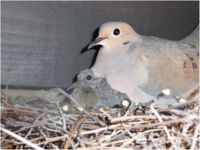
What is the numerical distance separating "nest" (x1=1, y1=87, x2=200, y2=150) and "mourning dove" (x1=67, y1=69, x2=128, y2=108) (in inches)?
14.8

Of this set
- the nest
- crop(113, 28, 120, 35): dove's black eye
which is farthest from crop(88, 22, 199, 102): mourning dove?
the nest

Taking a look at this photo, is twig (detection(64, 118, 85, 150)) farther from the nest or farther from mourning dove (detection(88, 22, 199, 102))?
mourning dove (detection(88, 22, 199, 102))

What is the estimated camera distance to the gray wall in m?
1.76

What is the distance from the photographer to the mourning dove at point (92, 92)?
184 cm

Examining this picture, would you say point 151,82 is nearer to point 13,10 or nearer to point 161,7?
point 161,7

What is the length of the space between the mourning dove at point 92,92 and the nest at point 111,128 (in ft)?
1.24

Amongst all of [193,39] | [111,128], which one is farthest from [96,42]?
[111,128]

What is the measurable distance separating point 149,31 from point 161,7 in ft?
0.36

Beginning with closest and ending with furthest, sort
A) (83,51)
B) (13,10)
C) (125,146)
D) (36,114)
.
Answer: (125,146) → (36,114) → (13,10) → (83,51)

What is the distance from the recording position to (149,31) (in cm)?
208

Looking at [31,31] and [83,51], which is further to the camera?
[83,51]

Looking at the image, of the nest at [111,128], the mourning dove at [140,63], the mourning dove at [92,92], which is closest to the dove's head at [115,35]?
the mourning dove at [140,63]

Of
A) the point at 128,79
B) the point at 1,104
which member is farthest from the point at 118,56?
the point at 1,104

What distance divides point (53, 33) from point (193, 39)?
1.75 feet
